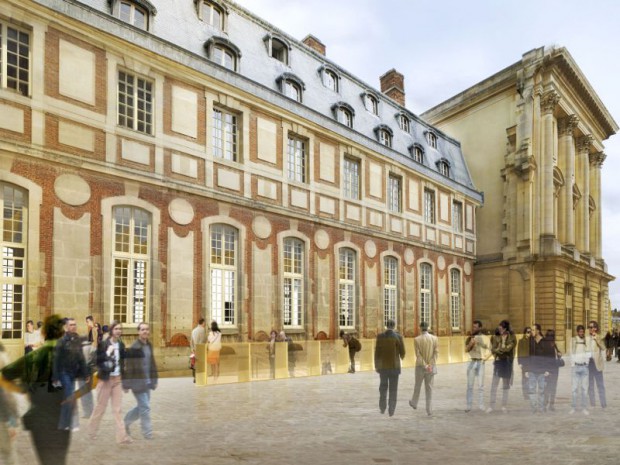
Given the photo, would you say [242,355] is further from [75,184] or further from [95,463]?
[95,463]

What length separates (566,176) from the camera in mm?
37125

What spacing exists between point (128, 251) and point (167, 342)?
2721mm

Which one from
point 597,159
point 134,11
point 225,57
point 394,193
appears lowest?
point 394,193

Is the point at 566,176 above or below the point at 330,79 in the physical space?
below

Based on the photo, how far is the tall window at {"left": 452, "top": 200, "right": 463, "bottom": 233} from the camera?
3146 centimetres

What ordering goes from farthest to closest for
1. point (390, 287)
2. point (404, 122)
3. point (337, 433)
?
point (404, 122) → point (390, 287) → point (337, 433)

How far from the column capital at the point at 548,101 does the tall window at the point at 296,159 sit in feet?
58.5

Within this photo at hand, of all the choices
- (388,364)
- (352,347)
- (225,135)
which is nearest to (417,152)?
(225,135)

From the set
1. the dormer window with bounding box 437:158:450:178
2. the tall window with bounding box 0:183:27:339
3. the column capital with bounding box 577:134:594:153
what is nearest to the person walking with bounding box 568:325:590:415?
the tall window with bounding box 0:183:27:339

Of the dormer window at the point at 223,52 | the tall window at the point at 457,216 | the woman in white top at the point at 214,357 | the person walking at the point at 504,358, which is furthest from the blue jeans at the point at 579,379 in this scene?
the tall window at the point at 457,216

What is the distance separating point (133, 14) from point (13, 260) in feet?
25.8

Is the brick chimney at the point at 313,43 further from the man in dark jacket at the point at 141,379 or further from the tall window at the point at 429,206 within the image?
the man in dark jacket at the point at 141,379

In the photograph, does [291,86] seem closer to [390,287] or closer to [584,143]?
[390,287]

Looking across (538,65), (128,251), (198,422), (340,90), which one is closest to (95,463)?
(198,422)
